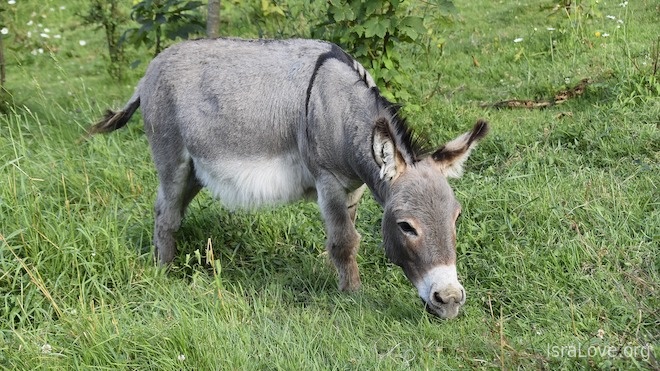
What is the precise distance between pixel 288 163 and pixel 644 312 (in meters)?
2.09

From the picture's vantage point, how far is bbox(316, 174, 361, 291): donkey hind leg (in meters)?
4.42

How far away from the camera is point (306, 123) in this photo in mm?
4430

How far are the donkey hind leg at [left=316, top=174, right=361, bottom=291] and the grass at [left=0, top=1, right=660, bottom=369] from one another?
142 millimetres

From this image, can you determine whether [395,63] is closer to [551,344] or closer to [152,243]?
[152,243]

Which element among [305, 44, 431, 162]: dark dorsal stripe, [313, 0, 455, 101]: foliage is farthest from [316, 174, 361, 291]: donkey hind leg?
[313, 0, 455, 101]: foliage

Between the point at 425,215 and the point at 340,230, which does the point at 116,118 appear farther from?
the point at 425,215

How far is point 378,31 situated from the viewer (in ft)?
19.7

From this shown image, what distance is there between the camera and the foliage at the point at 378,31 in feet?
19.8

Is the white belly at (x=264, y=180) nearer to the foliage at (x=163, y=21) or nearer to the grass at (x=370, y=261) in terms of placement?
the grass at (x=370, y=261)

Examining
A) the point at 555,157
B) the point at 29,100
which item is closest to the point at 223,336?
the point at 555,157

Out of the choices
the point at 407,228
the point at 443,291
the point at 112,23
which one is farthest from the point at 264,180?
the point at 112,23

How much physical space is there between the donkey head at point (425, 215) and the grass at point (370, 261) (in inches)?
8.7

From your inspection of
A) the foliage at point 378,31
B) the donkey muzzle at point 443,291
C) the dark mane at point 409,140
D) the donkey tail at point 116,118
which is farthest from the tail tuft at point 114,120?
the donkey muzzle at point 443,291

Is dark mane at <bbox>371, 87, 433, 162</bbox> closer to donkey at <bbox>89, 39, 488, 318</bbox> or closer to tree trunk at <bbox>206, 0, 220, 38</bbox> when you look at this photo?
donkey at <bbox>89, 39, 488, 318</bbox>
